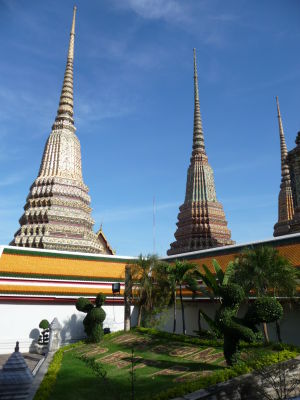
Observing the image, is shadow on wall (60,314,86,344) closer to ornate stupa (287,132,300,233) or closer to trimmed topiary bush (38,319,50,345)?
trimmed topiary bush (38,319,50,345)

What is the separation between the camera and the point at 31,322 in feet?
76.0

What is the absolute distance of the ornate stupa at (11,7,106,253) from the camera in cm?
3266

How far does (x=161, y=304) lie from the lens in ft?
75.6

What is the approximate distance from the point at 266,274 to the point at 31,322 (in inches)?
589

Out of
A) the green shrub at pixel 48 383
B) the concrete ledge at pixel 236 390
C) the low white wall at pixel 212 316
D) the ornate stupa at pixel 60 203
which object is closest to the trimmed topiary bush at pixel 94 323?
the green shrub at pixel 48 383

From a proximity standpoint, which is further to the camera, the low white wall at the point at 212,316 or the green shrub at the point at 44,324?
the green shrub at the point at 44,324

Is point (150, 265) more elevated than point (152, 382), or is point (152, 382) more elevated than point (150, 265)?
point (150, 265)

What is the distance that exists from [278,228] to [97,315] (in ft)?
95.5

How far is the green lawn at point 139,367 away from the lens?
483 inches

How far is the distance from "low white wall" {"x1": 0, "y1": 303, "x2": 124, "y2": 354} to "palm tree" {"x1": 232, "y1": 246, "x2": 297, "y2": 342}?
1179 cm

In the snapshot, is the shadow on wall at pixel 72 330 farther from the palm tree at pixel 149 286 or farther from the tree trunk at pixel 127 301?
the palm tree at pixel 149 286

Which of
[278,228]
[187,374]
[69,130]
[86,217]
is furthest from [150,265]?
[278,228]

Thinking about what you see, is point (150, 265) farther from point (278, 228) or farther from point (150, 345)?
point (278, 228)

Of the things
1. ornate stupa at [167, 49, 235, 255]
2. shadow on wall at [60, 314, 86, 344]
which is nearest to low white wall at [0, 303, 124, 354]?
shadow on wall at [60, 314, 86, 344]
